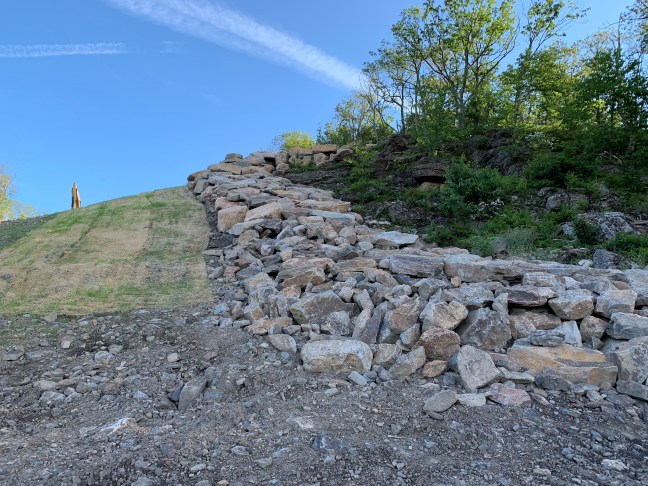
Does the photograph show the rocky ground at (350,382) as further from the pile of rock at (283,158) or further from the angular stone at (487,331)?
the pile of rock at (283,158)

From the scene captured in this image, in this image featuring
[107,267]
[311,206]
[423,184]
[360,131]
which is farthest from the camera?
[360,131]

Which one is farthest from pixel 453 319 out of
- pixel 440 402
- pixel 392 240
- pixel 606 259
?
pixel 606 259

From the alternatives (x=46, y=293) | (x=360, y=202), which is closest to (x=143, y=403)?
(x=46, y=293)

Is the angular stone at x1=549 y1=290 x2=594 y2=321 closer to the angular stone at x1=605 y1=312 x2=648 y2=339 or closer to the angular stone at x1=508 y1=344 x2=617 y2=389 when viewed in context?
the angular stone at x1=605 y1=312 x2=648 y2=339

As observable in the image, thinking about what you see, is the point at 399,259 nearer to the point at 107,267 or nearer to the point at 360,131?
the point at 107,267

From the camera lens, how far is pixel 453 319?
14.4ft

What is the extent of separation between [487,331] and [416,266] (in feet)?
5.33

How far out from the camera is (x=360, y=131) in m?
29.1

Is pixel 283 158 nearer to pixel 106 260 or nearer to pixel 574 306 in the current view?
pixel 106 260

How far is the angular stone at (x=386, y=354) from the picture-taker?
4145mm

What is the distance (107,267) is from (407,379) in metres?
6.06

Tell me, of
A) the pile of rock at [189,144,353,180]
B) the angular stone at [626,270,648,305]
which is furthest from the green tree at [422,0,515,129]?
the angular stone at [626,270,648,305]

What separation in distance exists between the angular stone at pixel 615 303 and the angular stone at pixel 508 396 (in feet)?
4.96

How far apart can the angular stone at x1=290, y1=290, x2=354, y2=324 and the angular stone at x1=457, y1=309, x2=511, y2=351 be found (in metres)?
1.30
